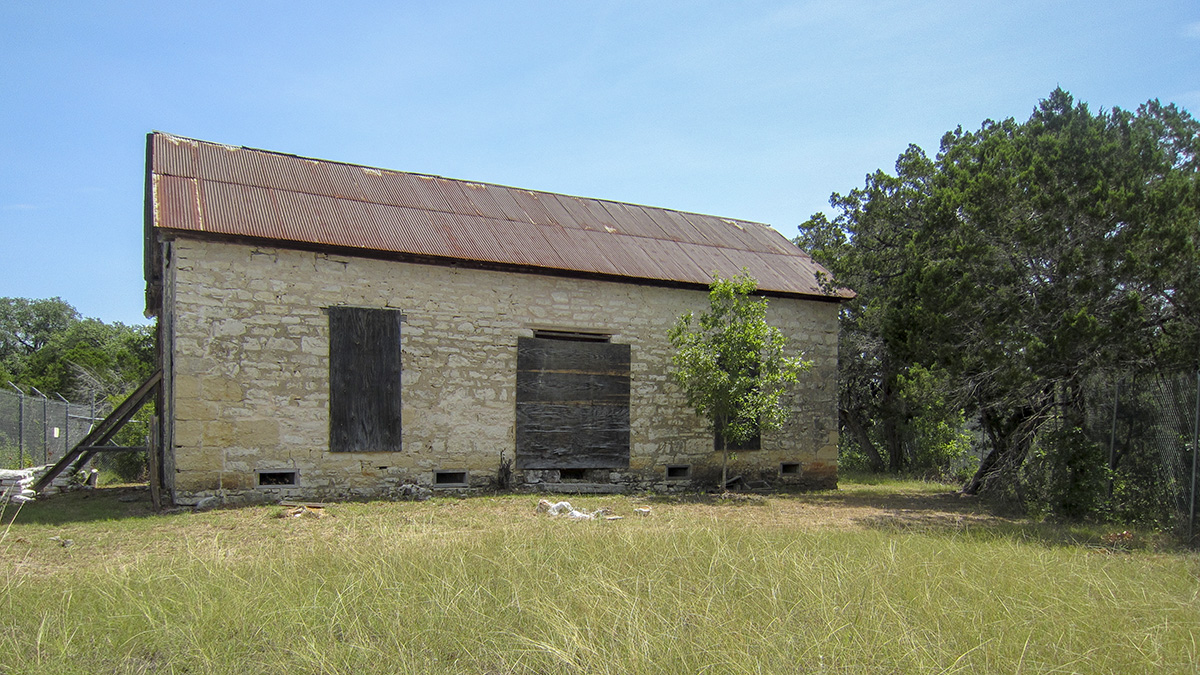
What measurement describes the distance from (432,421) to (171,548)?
4.30 metres

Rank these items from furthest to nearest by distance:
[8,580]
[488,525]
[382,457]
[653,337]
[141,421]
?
[141,421] < [653,337] < [382,457] < [488,525] < [8,580]

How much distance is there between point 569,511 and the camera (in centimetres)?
990

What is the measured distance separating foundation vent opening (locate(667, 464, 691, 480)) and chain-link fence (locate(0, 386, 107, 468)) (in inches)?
441

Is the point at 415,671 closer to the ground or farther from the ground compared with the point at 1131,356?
closer to the ground

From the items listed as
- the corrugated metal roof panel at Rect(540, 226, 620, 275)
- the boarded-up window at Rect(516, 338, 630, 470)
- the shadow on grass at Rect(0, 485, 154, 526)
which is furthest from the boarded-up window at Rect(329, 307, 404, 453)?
the corrugated metal roof panel at Rect(540, 226, 620, 275)

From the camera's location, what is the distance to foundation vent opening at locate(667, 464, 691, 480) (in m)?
13.1

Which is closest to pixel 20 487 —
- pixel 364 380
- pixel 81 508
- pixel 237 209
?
pixel 81 508

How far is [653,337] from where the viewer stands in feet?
43.0

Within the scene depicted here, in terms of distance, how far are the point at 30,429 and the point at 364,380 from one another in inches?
379

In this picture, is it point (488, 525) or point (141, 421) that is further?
point (141, 421)

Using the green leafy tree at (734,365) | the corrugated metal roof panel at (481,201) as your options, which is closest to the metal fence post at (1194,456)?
the green leafy tree at (734,365)

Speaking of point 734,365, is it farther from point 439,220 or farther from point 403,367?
point 439,220

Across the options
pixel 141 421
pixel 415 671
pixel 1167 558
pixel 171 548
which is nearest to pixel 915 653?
pixel 415 671

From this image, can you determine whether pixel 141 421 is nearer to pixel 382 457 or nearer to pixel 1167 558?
pixel 382 457
